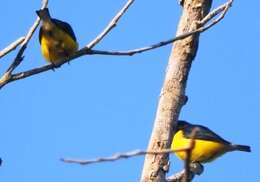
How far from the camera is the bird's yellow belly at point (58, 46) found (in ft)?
19.2

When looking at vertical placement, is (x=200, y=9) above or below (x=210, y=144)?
below

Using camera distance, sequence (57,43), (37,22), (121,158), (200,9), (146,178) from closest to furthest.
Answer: (121,158), (37,22), (146,178), (200,9), (57,43)

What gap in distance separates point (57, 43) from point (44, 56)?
0.85 ft

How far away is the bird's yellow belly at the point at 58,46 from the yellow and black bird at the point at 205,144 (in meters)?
1.98

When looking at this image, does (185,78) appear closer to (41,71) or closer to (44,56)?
(41,71)

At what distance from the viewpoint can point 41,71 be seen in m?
3.00

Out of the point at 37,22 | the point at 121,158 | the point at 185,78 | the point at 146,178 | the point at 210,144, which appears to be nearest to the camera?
the point at 121,158

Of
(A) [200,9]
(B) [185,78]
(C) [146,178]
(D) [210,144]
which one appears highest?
(D) [210,144]

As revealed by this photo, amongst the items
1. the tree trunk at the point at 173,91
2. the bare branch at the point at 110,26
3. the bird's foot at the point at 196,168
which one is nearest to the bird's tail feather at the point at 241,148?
the bird's foot at the point at 196,168

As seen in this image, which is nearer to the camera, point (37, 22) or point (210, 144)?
point (37, 22)

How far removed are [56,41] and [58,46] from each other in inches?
4.0

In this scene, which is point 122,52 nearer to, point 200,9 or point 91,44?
point 91,44

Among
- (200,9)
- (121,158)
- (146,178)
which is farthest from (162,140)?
(121,158)

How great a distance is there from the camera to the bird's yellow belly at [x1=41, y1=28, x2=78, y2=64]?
5.86m
